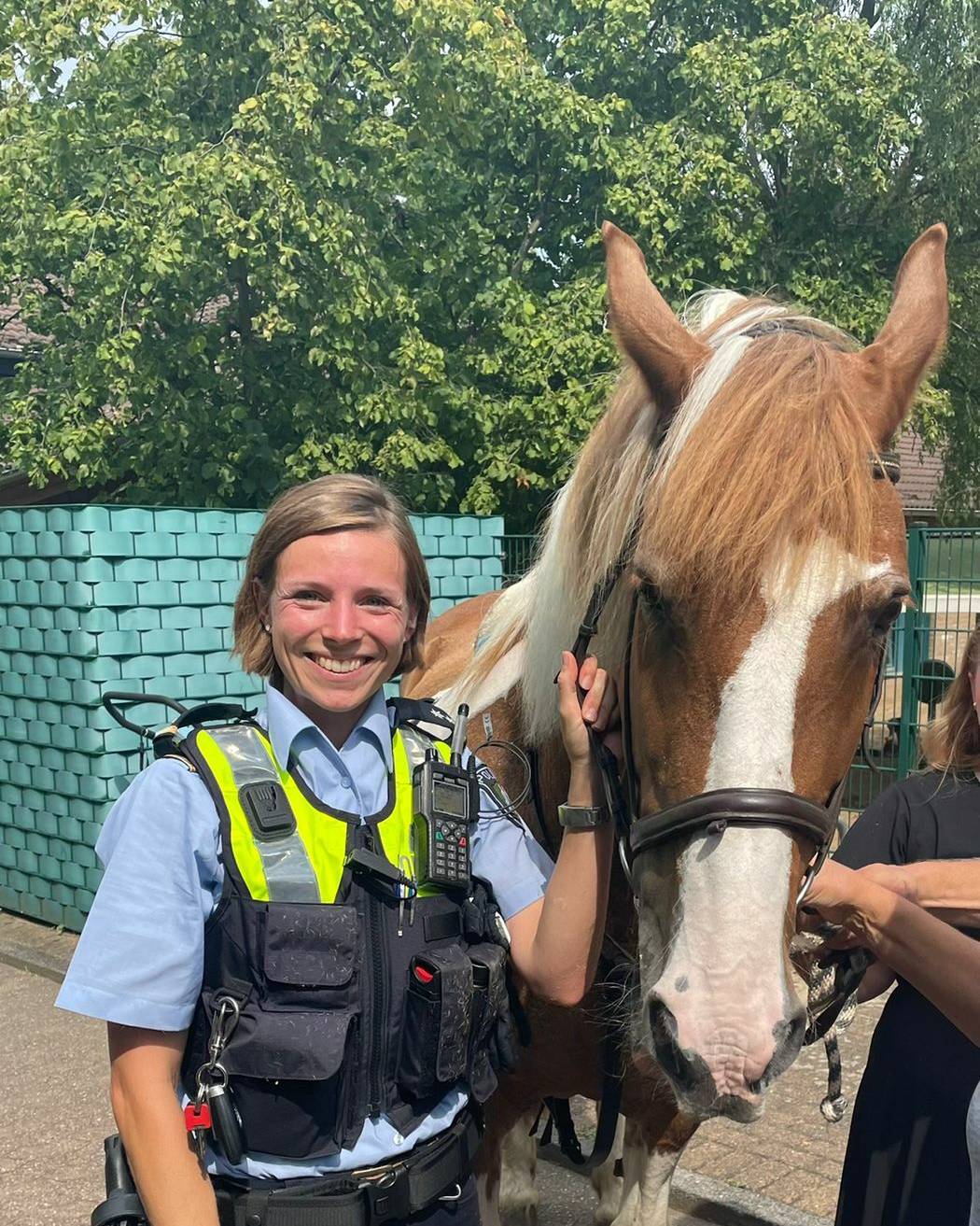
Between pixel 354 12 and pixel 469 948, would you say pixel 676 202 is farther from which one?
pixel 469 948

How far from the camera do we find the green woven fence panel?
5789 millimetres

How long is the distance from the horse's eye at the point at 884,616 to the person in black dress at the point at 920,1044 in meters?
0.52

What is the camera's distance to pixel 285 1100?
142 cm

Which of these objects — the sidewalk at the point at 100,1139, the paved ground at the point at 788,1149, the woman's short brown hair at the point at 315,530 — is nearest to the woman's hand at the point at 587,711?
the woman's short brown hair at the point at 315,530

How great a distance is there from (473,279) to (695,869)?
11.1 metres

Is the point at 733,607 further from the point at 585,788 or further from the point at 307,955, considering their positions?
the point at 307,955

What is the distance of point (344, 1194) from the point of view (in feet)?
4.77

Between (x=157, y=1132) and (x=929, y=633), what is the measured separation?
21.7 ft

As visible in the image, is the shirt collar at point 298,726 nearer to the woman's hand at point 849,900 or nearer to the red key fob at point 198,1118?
the red key fob at point 198,1118

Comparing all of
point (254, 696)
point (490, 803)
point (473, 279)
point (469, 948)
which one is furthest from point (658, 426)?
point (473, 279)

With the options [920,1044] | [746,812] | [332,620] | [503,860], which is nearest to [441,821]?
[503,860]

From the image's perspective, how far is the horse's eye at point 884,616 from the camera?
61.5 inches

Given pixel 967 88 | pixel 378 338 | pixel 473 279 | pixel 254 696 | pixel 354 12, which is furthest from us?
pixel 967 88

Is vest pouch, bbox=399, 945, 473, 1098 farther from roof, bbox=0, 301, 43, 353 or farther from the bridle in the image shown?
roof, bbox=0, 301, 43, 353
